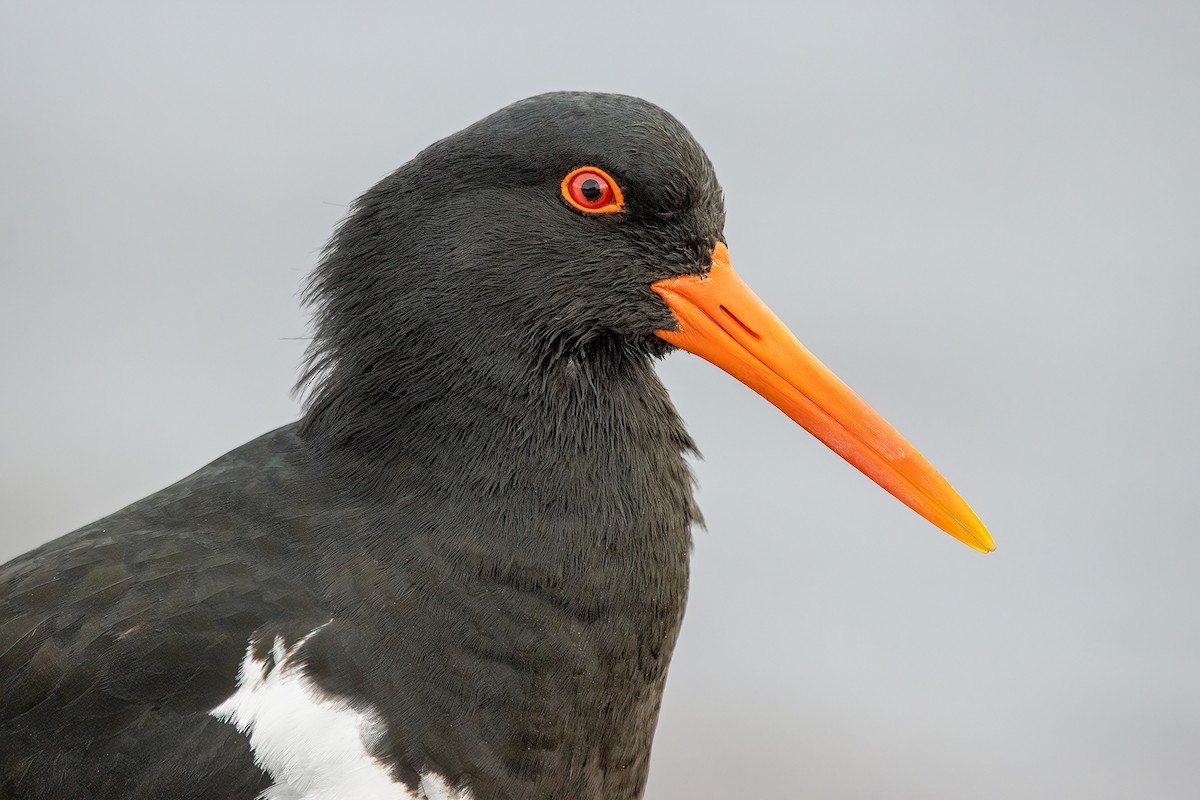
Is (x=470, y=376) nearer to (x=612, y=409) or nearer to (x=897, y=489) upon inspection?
(x=612, y=409)

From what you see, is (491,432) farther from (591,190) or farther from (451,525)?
(591,190)

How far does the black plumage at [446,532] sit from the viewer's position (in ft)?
10.0

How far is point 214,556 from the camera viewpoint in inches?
125

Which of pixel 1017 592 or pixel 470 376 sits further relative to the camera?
pixel 1017 592

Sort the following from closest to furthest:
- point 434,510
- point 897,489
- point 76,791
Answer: point 76,791
point 434,510
point 897,489

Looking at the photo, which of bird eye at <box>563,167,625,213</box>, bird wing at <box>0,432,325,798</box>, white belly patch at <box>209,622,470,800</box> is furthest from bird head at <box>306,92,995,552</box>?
white belly patch at <box>209,622,470,800</box>

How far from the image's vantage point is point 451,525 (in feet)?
10.6

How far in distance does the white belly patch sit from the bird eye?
1.19m

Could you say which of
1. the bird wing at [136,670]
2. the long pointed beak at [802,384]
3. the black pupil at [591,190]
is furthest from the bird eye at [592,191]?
the bird wing at [136,670]

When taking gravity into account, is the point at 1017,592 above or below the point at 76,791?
below

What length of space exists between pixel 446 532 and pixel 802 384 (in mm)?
945

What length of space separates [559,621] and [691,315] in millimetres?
811

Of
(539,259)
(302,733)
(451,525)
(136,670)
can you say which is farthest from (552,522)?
(136,670)

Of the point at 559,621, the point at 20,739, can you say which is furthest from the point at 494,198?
the point at 20,739
